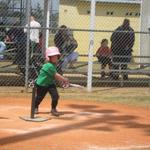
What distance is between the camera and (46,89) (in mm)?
10305

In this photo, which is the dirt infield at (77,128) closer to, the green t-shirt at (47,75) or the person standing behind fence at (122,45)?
the green t-shirt at (47,75)

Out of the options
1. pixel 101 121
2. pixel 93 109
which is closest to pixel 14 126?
pixel 101 121

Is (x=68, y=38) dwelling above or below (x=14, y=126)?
above

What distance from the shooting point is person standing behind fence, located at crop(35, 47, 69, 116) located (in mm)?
10039

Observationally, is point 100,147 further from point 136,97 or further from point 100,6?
point 100,6

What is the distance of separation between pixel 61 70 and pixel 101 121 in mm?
5023

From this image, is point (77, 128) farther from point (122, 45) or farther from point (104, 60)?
point (122, 45)

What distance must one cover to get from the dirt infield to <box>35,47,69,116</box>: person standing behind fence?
0.32 meters

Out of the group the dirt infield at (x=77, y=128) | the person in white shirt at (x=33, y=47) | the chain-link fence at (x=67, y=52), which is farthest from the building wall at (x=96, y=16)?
the dirt infield at (x=77, y=128)

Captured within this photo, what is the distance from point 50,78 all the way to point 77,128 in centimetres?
154

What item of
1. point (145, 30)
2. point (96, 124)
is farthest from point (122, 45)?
point (96, 124)

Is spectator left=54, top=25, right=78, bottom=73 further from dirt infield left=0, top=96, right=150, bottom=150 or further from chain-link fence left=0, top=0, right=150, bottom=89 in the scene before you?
dirt infield left=0, top=96, right=150, bottom=150

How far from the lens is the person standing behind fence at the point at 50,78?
10039 mm

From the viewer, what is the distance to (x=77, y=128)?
9039 millimetres
